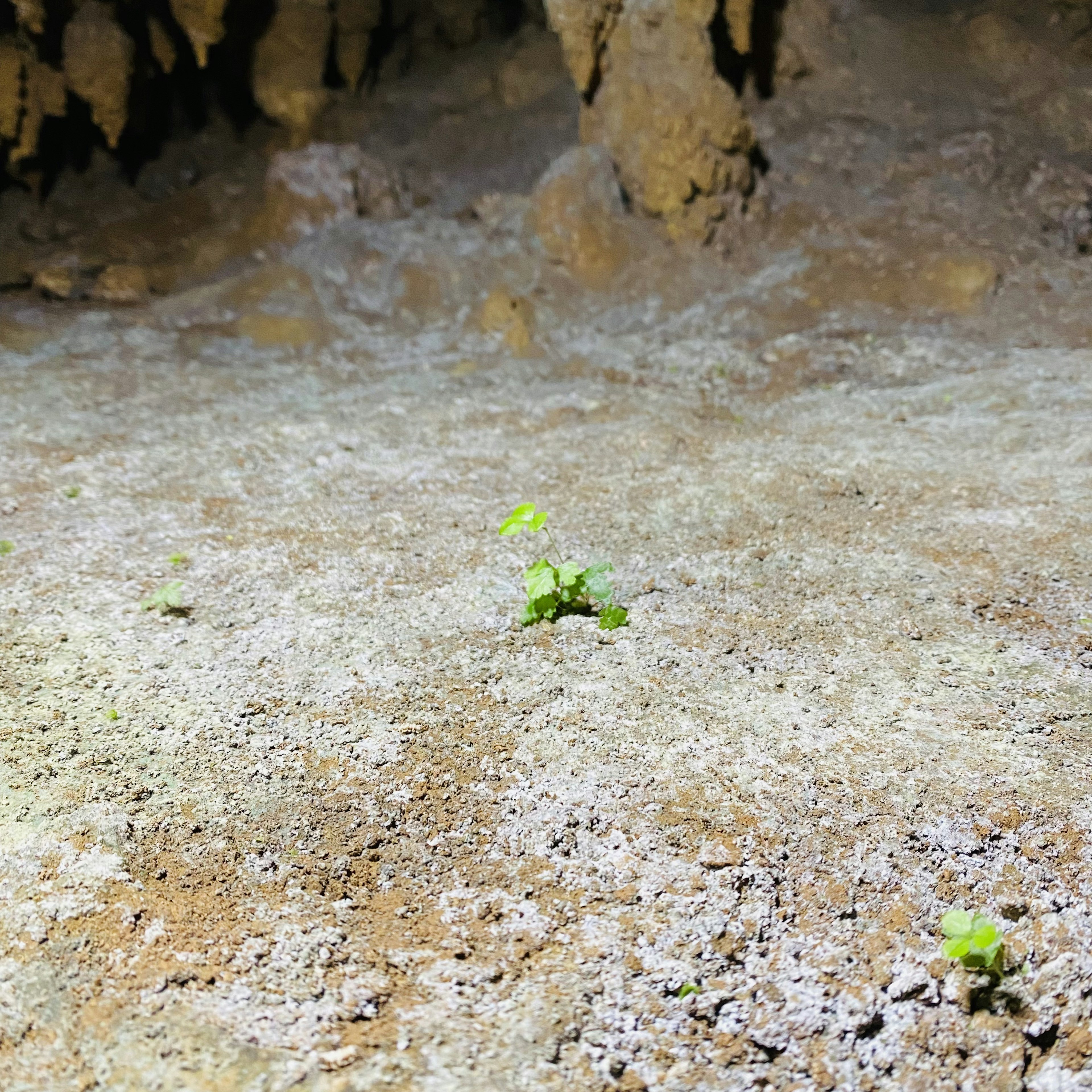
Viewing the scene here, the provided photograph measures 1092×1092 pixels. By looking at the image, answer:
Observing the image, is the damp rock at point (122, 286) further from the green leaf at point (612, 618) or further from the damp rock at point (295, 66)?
the green leaf at point (612, 618)

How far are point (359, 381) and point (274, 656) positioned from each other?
3475 millimetres

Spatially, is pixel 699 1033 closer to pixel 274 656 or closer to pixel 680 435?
pixel 274 656

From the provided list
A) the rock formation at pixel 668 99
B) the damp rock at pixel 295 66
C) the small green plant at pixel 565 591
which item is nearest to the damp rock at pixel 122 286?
the damp rock at pixel 295 66

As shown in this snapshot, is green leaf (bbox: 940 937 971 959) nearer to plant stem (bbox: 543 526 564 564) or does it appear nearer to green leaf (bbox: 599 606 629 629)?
green leaf (bbox: 599 606 629 629)

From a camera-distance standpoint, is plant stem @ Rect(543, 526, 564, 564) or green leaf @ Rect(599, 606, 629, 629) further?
plant stem @ Rect(543, 526, 564, 564)

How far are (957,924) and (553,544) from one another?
1820 mm

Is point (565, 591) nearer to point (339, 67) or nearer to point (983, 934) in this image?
point (983, 934)

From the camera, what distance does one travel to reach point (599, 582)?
108 inches

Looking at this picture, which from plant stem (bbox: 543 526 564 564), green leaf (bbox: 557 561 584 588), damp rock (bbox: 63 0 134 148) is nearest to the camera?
green leaf (bbox: 557 561 584 588)

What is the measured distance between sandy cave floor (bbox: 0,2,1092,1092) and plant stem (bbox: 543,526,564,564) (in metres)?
0.07

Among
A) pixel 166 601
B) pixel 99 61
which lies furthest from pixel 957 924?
pixel 99 61

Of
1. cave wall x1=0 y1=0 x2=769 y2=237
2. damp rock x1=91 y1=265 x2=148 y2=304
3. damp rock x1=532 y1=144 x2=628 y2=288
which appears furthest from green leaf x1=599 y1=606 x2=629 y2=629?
damp rock x1=91 y1=265 x2=148 y2=304

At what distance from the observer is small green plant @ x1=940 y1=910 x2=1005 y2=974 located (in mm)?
1542

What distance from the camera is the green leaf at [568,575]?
2.70 metres
